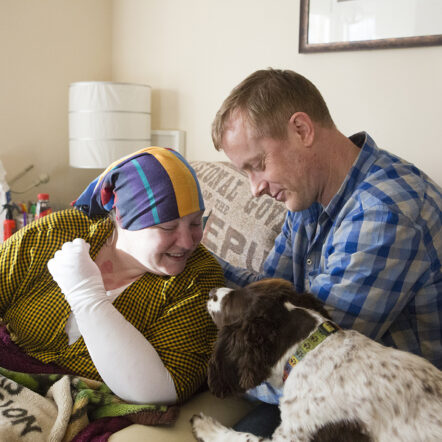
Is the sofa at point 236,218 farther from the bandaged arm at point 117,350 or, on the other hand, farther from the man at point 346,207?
the bandaged arm at point 117,350

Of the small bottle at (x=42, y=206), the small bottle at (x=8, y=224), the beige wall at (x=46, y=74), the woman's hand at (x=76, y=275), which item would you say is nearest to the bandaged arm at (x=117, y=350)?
the woman's hand at (x=76, y=275)

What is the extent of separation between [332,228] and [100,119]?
2.04 m

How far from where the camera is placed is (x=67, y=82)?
370cm

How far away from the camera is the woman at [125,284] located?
129cm

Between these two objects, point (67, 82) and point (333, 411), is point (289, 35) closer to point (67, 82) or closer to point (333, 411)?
point (67, 82)

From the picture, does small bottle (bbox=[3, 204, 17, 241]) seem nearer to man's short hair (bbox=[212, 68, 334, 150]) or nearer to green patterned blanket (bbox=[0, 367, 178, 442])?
green patterned blanket (bbox=[0, 367, 178, 442])

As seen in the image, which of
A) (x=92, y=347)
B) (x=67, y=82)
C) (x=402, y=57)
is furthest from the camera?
(x=67, y=82)

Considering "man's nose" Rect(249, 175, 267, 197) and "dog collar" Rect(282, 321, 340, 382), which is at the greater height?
"man's nose" Rect(249, 175, 267, 197)

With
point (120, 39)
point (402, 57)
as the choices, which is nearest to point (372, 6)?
point (402, 57)

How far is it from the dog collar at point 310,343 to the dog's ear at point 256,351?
0.04 m

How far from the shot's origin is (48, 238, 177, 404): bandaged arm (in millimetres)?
1261

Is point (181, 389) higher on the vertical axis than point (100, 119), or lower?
lower

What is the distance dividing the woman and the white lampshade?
1.57 m

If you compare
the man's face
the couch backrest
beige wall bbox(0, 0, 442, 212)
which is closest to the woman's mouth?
the man's face
